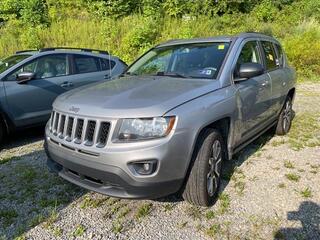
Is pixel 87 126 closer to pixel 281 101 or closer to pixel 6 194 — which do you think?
pixel 6 194

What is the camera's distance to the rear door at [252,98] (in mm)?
4093

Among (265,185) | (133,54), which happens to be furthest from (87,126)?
(133,54)

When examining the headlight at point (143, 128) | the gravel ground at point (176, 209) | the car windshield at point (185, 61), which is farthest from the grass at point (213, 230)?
the car windshield at point (185, 61)

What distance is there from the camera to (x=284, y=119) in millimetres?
6016

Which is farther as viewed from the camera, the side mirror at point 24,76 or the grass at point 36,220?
the side mirror at point 24,76

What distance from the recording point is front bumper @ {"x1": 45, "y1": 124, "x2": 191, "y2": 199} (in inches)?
118

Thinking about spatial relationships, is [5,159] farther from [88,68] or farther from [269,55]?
[269,55]

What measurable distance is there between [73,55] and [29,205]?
3547 mm

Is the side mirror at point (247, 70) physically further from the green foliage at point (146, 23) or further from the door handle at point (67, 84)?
the green foliage at point (146, 23)

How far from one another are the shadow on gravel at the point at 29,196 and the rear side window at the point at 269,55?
10.3ft

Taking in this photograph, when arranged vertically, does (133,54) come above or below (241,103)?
below

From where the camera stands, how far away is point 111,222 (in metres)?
3.38

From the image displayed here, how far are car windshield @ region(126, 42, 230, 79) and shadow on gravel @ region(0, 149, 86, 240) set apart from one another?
Result: 171 cm

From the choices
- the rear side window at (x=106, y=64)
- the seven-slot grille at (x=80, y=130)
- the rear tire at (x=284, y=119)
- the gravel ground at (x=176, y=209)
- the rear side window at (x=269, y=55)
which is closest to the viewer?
the seven-slot grille at (x=80, y=130)
